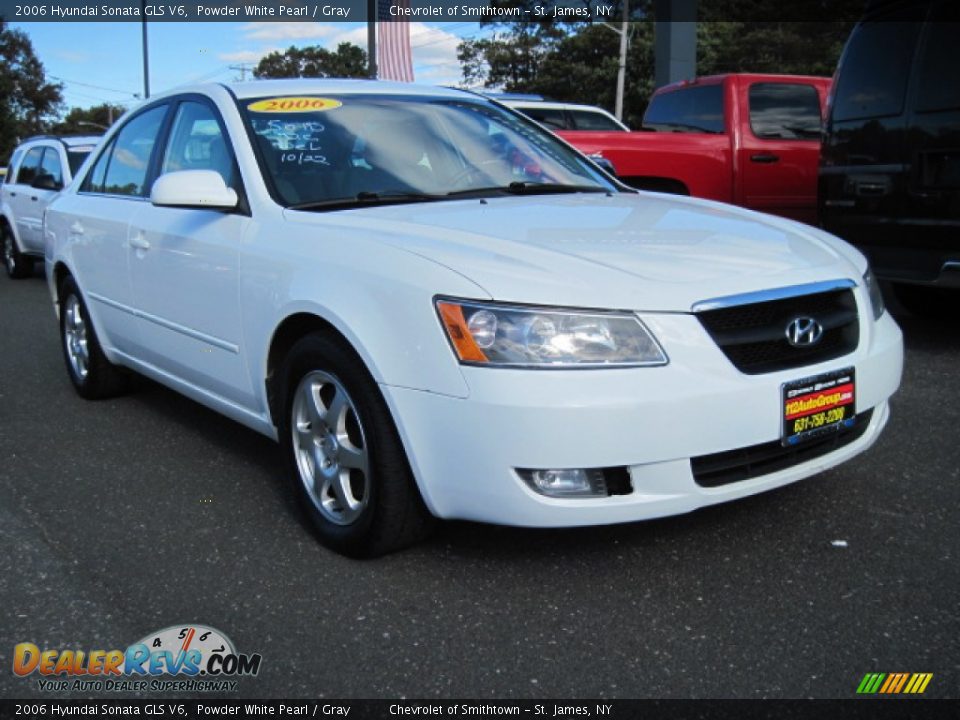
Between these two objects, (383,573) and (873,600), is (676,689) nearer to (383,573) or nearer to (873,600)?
(873,600)

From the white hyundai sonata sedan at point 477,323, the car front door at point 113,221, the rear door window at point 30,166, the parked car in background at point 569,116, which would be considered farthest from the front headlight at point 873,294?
the rear door window at point 30,166

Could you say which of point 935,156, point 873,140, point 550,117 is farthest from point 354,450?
point 550,117

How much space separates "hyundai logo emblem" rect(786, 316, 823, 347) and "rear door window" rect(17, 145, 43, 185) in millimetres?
11068

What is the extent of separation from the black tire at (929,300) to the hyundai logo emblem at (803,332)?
4.22 m

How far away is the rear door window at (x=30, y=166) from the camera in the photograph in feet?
39.3

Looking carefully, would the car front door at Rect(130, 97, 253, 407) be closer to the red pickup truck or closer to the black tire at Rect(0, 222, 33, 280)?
the red pickup truck

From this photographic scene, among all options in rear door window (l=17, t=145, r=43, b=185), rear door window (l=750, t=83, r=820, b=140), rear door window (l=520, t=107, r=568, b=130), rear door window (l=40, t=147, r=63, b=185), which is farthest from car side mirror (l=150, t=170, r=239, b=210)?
rear door window (l=17, t=145, r=43, b=185)

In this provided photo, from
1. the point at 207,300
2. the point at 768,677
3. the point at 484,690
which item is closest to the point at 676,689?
the point at 768,677

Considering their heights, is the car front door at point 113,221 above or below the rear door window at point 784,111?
below

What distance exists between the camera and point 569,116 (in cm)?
1111

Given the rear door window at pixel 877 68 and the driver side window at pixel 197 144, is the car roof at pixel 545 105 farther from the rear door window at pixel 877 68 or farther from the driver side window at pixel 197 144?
the driver side window at pixel 197 144

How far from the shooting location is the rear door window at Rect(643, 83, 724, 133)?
883 centimetres

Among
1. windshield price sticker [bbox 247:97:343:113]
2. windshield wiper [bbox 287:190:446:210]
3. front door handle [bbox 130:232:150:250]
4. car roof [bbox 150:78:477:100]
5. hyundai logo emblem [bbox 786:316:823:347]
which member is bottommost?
hyundai logo emblem [bbox 786:316:823:347]
